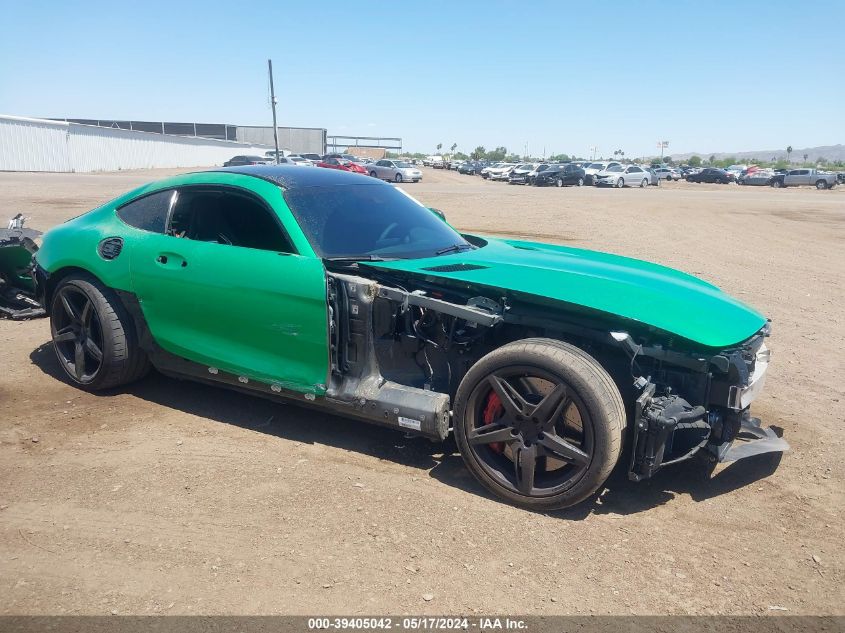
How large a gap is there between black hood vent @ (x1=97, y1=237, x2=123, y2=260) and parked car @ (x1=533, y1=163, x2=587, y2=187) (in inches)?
1516

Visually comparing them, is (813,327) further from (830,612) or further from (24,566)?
(24,566)

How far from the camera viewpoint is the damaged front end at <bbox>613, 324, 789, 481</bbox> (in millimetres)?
3234

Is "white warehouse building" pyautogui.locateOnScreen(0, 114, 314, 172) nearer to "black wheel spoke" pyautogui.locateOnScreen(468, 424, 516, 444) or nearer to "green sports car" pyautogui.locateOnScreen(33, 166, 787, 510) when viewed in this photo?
"green sports car" pyautogui.locateOnScreen(33, 166, 787, 510)

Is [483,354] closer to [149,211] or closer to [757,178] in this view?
[149,211]

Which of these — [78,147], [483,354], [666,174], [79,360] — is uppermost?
[78,147]

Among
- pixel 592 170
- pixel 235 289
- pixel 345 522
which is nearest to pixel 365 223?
pixel 235 289

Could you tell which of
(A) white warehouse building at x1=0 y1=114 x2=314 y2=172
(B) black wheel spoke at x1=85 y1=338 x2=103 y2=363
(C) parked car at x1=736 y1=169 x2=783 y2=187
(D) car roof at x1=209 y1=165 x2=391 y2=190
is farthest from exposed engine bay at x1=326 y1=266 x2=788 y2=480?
(C) parked car at x1=736 y1=169 x2=783 y2=187

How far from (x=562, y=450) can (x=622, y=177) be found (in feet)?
140

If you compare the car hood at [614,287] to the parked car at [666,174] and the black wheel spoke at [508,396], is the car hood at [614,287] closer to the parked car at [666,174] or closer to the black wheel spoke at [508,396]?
the black wheel spoke at [508,396]

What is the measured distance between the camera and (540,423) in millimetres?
3438

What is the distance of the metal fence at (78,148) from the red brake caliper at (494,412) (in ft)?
171

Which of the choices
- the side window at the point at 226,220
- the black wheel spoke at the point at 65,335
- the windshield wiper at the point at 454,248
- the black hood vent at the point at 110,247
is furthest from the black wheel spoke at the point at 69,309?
the windshield wiper at the point at 454,248

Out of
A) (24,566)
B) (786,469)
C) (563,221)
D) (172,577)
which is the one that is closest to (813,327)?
(786,469)

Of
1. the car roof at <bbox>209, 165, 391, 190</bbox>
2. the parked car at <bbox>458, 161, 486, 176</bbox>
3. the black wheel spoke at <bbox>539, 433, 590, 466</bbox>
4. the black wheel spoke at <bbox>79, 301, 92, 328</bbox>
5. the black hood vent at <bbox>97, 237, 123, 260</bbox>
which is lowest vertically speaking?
the parked car at <bbox>458, 161, 486, 176</bbox>
